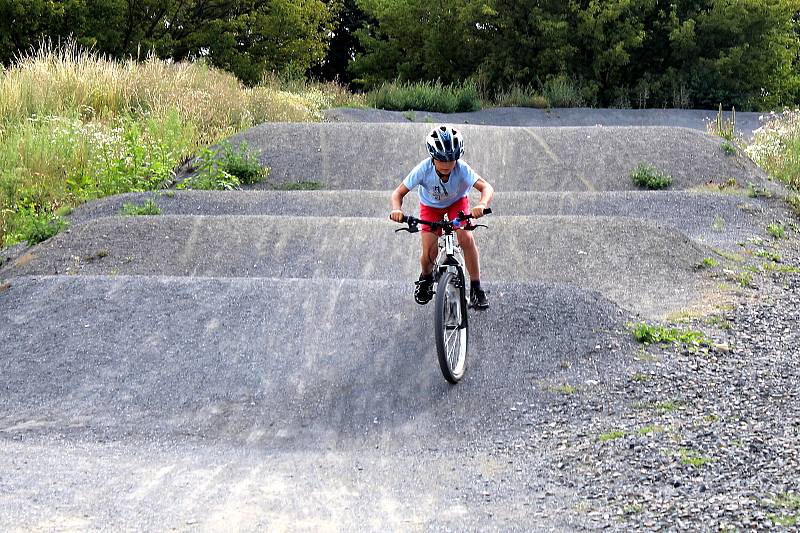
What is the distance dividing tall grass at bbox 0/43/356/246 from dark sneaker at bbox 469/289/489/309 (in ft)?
20.0

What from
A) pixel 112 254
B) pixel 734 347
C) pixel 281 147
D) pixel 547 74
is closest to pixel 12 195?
pixel 112 254

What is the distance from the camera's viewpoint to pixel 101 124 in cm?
1650

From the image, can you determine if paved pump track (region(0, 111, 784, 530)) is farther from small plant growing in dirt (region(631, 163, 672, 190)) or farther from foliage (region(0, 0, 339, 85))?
foliage (region(0, 0, 339, 85))

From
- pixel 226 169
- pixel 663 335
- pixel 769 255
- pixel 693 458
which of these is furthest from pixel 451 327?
pixel 226 169

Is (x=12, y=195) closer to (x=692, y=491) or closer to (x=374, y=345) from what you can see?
(x=374, y=345)

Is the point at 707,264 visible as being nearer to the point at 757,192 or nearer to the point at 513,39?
the point at 757,192

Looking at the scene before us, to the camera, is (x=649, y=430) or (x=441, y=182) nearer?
(x=649, y=430)

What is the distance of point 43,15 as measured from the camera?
27125 millimetres

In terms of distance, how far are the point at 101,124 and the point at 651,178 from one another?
8734mm

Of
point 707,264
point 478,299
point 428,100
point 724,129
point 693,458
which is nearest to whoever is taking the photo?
point 693,458

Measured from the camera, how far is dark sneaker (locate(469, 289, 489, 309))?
8242mm

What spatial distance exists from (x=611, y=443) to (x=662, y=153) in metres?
10.8

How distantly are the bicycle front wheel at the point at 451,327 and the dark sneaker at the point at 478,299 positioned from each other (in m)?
0.53

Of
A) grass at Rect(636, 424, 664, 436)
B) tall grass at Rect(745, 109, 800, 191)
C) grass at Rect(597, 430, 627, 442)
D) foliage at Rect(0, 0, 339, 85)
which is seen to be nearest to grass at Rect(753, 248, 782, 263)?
tall grass at Rect(745, 109, 800, 191)
